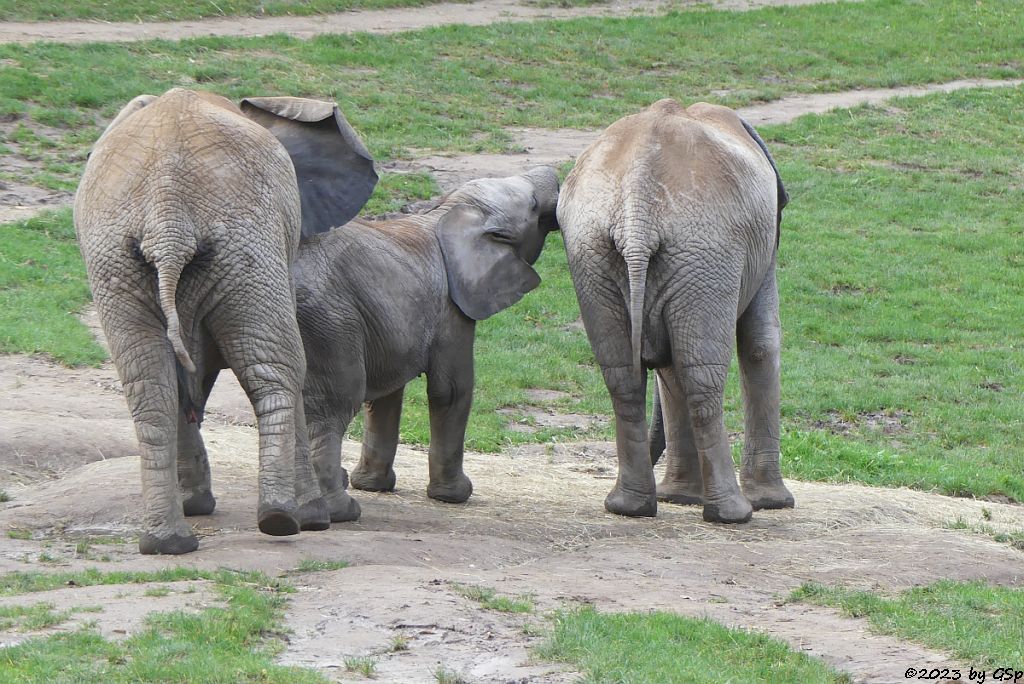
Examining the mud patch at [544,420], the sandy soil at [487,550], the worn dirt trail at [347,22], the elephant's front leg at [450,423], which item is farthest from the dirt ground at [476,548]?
the worn dirt trail at [347,22]

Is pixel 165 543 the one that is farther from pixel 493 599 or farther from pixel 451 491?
pixel 451 491

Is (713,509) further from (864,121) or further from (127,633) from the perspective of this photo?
(864,121)

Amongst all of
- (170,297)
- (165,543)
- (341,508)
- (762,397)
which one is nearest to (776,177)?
(762,397)

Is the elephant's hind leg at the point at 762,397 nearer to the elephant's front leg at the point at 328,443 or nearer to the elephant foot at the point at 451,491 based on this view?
the elephant foot at the point at 451,491

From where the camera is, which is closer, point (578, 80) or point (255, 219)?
point (255, 219)

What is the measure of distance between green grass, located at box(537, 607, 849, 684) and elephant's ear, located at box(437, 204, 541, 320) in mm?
3445

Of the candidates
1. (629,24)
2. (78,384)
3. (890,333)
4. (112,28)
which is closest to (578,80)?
(629,24)

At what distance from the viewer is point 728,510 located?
9266 millimetres

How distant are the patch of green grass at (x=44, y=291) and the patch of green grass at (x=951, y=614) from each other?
8070 millimetres

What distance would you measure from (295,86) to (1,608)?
17106 mm

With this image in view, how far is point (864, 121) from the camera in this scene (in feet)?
80.0

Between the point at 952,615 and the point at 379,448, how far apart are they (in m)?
4.16

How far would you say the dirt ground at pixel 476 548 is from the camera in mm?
6195

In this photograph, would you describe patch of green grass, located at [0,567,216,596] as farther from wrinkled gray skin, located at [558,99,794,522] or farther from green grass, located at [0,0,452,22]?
green grass, located at [0,0,452,22]
